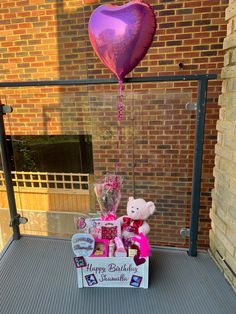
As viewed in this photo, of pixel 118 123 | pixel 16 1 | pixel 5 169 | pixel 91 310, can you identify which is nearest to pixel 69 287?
pixel 91 310

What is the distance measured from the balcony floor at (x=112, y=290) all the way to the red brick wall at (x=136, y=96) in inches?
10.1

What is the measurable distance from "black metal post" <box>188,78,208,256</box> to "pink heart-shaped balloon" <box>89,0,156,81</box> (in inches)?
15.9

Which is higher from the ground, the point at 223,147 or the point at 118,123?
the point at 118,123

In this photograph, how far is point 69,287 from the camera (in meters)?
1.37

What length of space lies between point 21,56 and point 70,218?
6.31 feet

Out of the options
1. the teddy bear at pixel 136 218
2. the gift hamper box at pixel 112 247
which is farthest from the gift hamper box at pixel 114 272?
the teddy bear at pixel 136 218

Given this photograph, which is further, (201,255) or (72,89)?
(72,89)

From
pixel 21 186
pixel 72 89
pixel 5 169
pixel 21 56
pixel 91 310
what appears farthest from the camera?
pixel 21 56

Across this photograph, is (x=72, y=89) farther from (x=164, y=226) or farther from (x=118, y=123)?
(x=164, y=226)

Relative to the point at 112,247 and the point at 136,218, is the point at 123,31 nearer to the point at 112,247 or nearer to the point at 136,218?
the point at 136,218

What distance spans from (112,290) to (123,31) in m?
1.31

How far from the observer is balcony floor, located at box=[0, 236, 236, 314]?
1.24 m

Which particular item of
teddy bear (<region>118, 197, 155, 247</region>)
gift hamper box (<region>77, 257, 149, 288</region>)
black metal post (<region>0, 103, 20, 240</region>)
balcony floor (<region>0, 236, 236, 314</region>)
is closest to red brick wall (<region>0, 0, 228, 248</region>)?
black metal post (<region>0, 103, 20, 240</region>)

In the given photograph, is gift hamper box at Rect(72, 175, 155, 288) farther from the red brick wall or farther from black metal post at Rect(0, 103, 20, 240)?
black metal post at Rect(0, 103, 20, 240)
